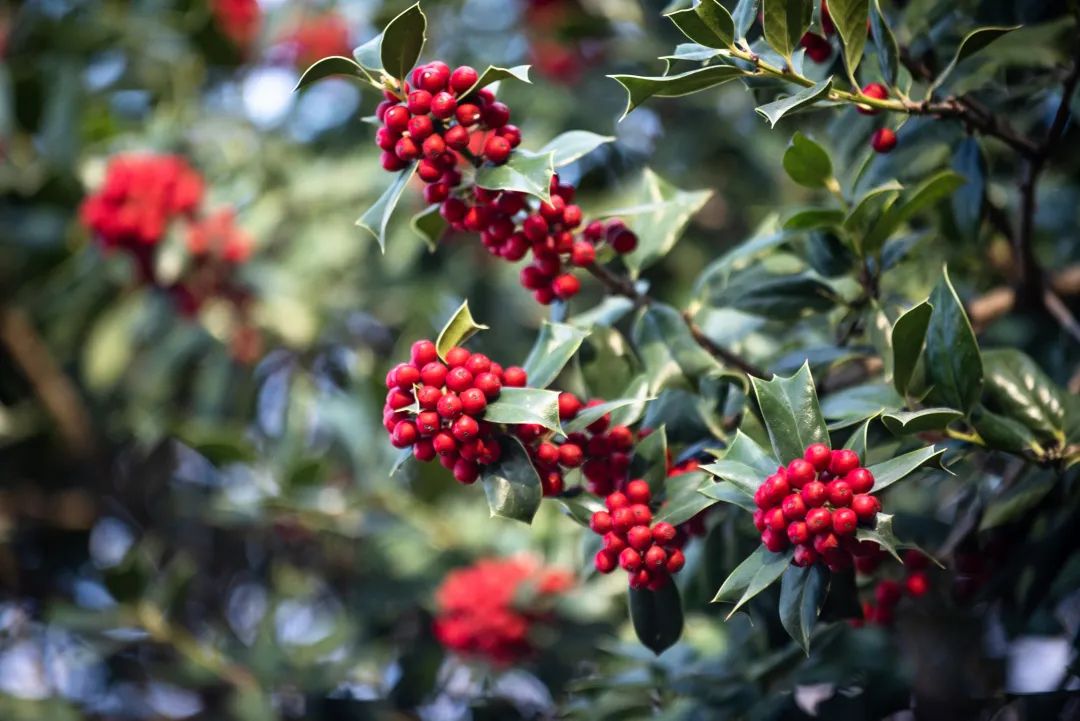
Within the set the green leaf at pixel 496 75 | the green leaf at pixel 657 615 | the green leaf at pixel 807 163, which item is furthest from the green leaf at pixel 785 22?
the green leaf at pixel 657 615

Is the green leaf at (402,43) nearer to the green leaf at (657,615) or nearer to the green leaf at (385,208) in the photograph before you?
the green leaf at (385,208)

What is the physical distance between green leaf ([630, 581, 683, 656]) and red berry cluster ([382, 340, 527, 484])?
0.27 metres

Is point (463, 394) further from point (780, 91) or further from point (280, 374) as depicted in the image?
point (280, 374)

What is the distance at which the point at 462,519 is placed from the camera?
2.44m

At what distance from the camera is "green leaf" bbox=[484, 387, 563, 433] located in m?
1.04

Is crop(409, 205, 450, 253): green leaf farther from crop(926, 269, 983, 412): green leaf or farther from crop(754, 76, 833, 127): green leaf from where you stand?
crop(926, 269, 983, 412): green leaf

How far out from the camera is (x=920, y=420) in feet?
3.52

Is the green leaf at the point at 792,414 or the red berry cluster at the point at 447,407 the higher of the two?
the red berry cluster at the point at 447,407

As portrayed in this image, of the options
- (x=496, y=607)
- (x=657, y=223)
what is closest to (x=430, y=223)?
(x=657, y=223)

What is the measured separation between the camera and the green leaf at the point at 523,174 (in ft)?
3.54

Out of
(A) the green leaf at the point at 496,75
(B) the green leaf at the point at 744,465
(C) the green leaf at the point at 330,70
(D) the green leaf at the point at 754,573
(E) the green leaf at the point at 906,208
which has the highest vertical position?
(C) the green leaf at the point at 330,70

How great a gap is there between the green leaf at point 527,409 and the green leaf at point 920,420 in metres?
0.31

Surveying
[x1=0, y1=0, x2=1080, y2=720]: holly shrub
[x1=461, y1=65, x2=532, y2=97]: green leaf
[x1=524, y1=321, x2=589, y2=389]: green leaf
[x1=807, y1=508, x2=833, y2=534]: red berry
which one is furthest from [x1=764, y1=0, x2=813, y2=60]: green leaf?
[x1=807, y1=508, x2=833, y2=534]: red berry

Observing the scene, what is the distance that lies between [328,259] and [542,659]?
1.16 m
